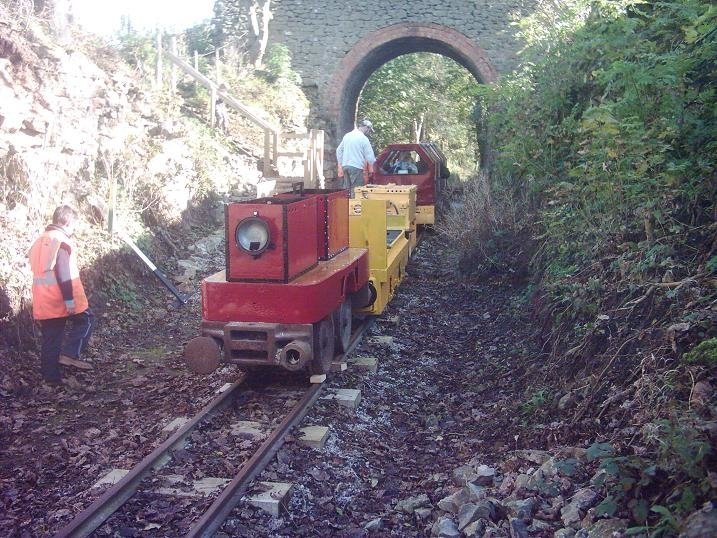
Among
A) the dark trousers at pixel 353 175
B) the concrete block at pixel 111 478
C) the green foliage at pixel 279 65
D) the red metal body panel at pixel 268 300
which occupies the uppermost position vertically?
the green foliage at pixel 279 65

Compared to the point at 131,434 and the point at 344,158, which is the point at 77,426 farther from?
the point at 344,158

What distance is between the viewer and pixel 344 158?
14.9m

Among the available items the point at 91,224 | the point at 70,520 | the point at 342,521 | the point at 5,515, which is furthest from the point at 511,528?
the point at 91,224

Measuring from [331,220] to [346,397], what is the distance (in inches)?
82.4

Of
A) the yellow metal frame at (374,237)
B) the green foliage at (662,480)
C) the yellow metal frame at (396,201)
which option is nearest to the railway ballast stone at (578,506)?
the green foliage at (662,480)

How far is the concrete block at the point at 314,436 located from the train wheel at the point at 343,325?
177cm

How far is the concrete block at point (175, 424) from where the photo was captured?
5.83 meters

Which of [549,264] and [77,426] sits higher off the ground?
[549,264]

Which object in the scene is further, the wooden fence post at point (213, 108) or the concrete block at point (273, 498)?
the wooden fence post at point (213, 108)

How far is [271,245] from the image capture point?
20.8ft

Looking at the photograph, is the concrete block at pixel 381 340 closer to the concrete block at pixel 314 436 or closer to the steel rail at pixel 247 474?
the steel rail at pixel 247 474

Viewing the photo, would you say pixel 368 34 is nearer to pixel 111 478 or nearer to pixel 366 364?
pixel 366 364

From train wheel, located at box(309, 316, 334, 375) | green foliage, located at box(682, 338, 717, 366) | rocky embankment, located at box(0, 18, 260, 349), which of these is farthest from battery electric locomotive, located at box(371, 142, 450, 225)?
green foliage, located at box(682, 338, 717, 366)

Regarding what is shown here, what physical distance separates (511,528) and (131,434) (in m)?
3.22
